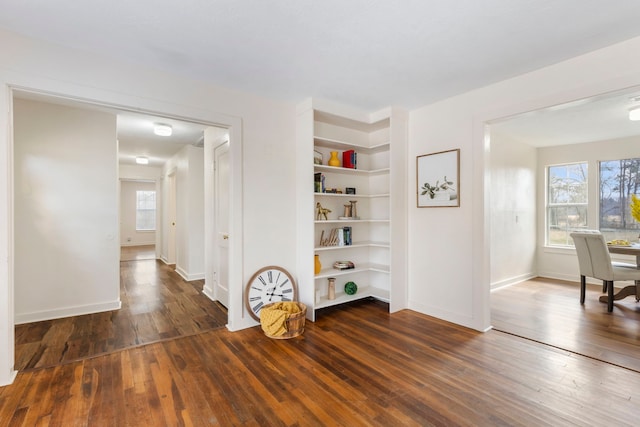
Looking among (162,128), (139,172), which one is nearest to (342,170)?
(162,128)

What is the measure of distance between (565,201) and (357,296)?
465 cm

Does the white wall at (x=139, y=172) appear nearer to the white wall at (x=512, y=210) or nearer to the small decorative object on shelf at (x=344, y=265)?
the small decorative object on shelf at (x=344, y=265)

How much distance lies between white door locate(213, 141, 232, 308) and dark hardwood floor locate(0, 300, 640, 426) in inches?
41.6

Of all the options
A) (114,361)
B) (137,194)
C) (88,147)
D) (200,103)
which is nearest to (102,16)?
(200,103)

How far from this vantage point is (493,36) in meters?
2.22

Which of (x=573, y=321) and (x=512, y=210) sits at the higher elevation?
(x=512, y=210)

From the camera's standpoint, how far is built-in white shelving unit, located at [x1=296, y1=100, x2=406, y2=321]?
3492mm

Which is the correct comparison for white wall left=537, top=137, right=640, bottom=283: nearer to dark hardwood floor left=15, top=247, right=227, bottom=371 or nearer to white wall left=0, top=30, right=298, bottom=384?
white wall left=0, top=30, right=298, bottom=384

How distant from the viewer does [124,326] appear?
3342 millimetres

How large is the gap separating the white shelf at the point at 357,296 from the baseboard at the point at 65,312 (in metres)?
2.70

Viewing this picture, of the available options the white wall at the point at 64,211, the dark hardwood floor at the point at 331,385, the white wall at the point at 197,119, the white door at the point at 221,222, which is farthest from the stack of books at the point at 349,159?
the white wall at the point at 64,211

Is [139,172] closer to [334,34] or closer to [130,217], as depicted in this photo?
[130,217]

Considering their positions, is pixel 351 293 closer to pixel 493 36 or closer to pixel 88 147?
pixel 493 36

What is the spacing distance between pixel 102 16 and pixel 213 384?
2.66m
